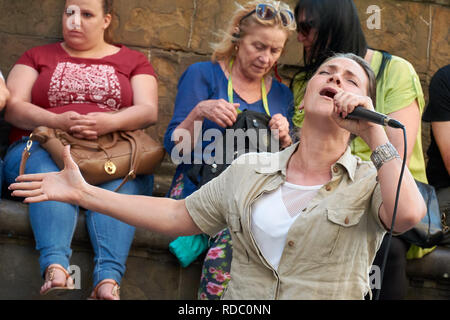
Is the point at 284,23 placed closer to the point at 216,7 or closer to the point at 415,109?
the point at 415,109

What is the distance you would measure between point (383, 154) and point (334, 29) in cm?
188

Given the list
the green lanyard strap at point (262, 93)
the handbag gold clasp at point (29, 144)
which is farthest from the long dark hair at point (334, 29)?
the handbag gold clasp at point (29, 144)

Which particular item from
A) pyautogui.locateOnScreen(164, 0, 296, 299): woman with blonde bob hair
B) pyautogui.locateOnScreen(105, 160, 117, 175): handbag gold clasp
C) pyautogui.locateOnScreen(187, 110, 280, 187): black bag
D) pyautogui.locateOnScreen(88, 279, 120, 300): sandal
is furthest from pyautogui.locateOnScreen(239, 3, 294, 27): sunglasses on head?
pyautogui.locateOnScreen(88, 279, 120, 300): sandal

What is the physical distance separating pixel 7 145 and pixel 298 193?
8.09 feet

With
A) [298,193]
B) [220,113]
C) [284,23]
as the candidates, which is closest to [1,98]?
[220,113]

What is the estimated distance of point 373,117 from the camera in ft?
8.07

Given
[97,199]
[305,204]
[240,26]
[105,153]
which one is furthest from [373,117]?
[240,26]

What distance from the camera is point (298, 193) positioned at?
272 cm

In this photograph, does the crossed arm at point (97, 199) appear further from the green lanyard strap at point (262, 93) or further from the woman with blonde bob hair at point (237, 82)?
the green lanyard strap at point (262, 93)

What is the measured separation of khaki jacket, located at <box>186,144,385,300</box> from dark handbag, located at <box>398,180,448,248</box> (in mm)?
1167

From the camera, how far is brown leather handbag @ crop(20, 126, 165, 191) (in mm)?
3986

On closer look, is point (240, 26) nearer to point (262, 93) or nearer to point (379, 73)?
point (262, 93)

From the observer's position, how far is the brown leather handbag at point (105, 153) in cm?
399

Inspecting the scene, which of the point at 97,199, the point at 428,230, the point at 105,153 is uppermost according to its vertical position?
the point at 105,153
